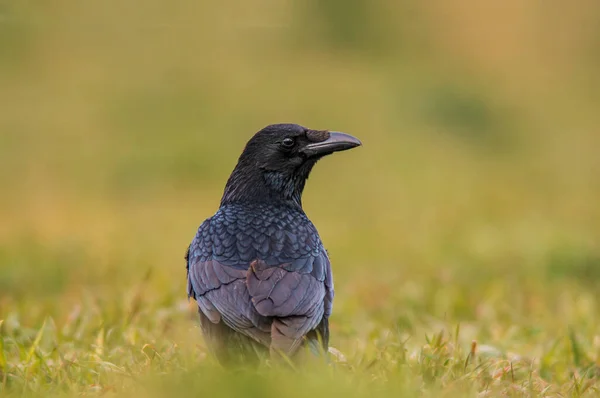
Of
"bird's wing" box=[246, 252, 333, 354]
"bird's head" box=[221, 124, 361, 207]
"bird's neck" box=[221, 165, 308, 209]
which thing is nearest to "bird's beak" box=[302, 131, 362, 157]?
"bird's head" box=[221, 124, 361, 207]

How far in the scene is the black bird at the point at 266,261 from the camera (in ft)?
13.4

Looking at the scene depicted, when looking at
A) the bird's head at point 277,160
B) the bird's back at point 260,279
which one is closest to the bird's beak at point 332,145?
the bird's head at point 277,160

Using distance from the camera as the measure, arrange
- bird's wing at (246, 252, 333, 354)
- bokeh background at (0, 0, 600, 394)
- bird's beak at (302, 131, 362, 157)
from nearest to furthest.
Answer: bird's wing at (246, 252, 333, 354) < bird's beak at (302, 131, 362, 157) < bokeh background at (0, 0, 600, 394)

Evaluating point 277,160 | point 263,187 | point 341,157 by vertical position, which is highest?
point 277,160

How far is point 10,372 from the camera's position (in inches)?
167

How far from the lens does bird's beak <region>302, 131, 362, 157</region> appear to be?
4919 millimetres

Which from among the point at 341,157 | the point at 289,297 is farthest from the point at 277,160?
the point at 341,157

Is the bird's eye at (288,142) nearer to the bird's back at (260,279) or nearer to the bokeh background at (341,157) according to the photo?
the bird's back at (260,279)

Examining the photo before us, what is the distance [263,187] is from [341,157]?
395 inches

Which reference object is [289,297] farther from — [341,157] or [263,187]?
[341,157]

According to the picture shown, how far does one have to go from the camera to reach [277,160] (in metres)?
4.99

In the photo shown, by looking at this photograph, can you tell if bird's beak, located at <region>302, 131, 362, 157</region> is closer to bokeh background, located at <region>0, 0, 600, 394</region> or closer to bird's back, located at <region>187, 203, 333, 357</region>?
bird's back, located at <region>187, 203, 333, 357</region>

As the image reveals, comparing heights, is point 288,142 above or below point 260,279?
above

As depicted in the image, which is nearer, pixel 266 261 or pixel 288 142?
pixel 266 261
